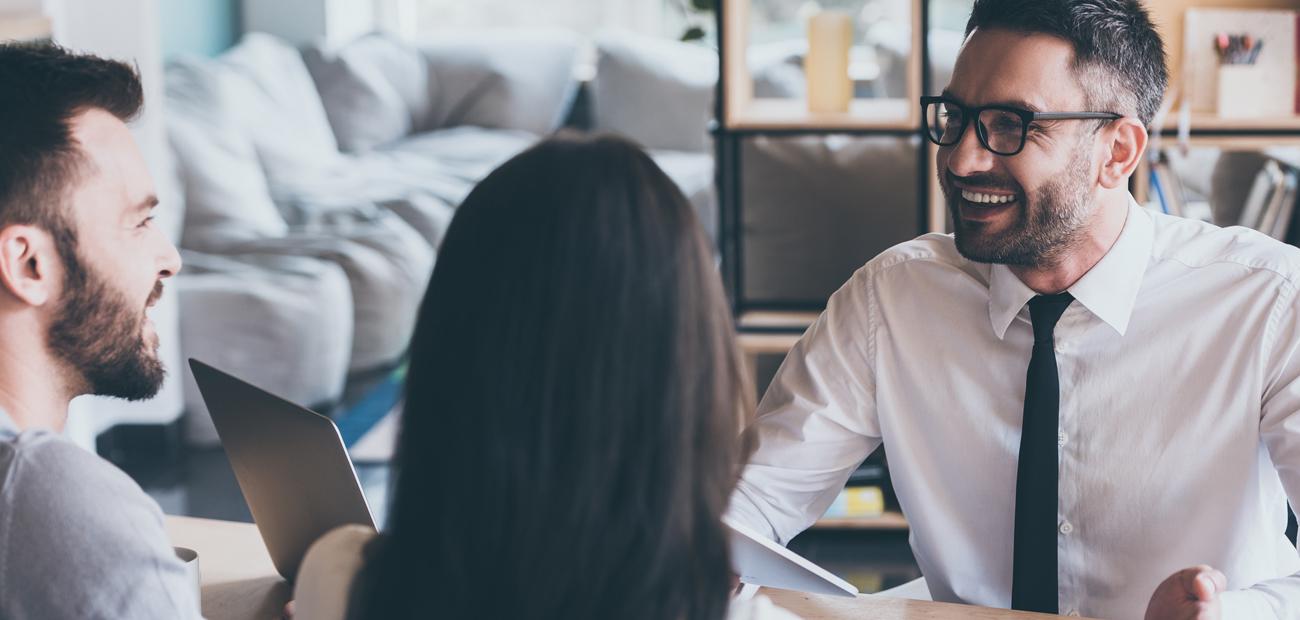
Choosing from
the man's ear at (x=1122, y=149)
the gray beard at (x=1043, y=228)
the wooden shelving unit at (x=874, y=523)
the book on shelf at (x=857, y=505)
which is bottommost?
the wooden shelving unit at (x=874, y=523)

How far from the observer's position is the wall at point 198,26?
4496 mm

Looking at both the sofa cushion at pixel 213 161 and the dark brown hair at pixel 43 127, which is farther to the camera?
the sofa cushion at pixel 213 161

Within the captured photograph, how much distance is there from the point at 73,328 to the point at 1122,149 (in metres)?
1.11

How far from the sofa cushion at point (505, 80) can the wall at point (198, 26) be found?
821 mm

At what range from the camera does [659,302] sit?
0.71 m

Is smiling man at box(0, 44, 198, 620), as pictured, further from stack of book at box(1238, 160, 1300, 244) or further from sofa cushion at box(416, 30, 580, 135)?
sofa cushion at box(416, 30, 580, 135)

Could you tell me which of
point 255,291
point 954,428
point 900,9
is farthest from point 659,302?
point 900,9

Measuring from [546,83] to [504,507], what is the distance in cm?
491

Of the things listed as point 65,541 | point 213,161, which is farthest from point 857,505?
point 213,161

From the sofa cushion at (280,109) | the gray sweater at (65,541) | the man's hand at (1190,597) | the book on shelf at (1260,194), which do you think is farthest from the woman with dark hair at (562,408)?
the sofa cushion at (280,109)

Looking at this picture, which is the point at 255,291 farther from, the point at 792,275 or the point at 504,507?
the point at 504,507

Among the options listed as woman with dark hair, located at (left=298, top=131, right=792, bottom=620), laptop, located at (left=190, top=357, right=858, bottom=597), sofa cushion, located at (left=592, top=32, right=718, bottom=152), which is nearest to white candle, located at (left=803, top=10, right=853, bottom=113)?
laptop, located at (left=190, top=357, right=858, bottom=597)

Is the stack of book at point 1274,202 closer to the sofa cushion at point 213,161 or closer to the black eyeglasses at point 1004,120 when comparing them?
the black eyeglasses at point 1004,120

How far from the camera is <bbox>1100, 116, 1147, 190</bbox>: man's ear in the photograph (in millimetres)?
1432
